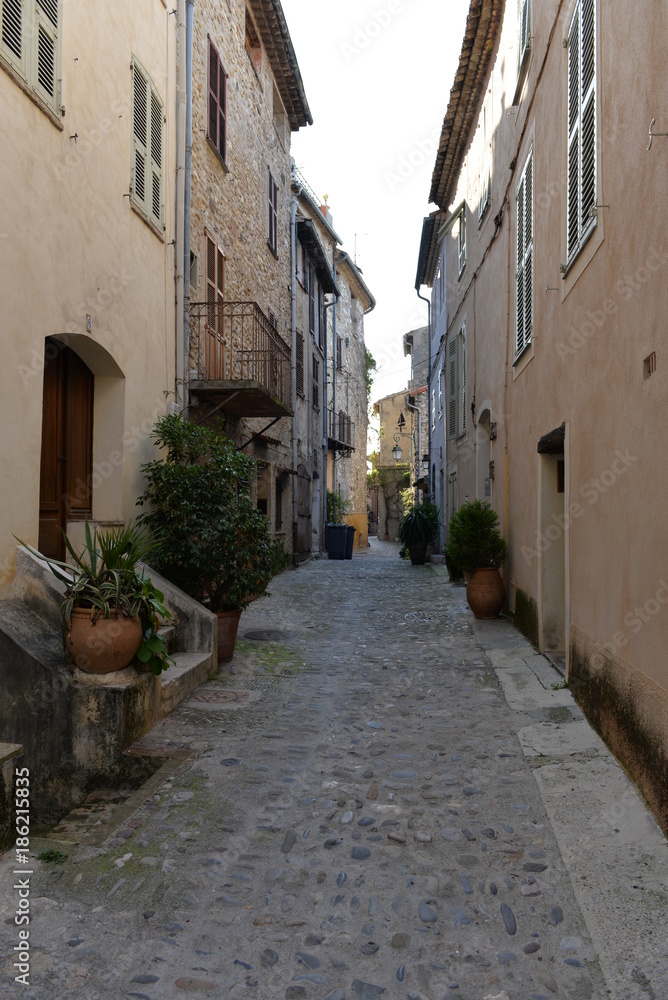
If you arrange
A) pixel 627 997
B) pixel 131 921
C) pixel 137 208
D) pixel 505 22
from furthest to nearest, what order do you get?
pixel 505 22 → pixel 137 208 → pixel 131 921 → pixel 627 997

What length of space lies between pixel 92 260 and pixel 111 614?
303 cm

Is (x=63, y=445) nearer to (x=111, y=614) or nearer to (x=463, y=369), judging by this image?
(x=111, y=614)

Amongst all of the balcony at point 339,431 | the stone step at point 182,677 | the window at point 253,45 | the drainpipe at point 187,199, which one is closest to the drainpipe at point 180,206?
the drainpipe at point 187,199

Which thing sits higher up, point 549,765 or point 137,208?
point 137,208

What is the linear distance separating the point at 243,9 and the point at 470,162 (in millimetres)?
4360

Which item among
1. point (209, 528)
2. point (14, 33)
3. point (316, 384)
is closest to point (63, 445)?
point (209, 528)

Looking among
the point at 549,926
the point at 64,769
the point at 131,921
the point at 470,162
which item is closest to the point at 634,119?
the point at 549,926

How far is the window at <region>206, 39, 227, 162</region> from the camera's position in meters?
9.58

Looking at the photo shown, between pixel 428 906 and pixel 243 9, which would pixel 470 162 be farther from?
pixel 428 906

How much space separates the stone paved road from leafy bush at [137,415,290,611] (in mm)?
1342

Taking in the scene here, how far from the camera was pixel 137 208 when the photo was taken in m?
6.71

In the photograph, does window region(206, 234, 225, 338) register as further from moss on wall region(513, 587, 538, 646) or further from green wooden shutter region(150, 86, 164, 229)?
moss on wall region(513, 587, 538, 646)

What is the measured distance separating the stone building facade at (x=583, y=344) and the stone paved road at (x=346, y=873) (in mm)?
605

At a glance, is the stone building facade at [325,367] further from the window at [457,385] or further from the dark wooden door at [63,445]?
the dark wooden door at [63,445]
